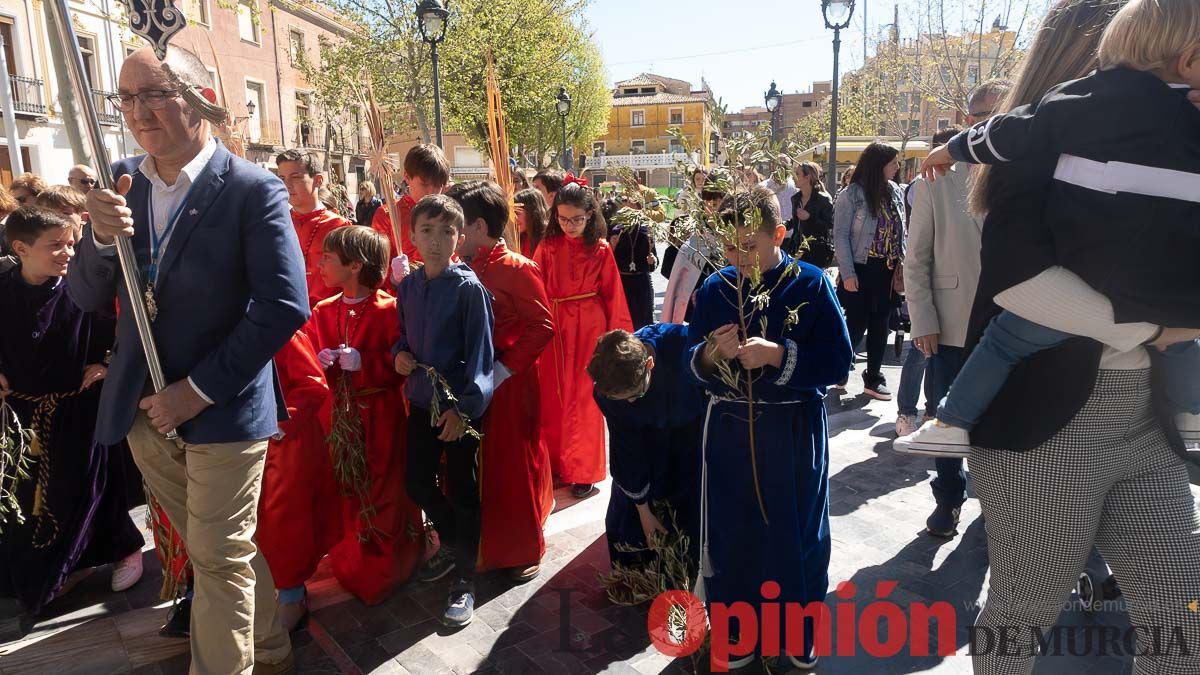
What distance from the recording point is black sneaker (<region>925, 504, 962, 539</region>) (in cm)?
395

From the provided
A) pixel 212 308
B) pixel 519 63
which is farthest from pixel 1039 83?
pixel 519 63

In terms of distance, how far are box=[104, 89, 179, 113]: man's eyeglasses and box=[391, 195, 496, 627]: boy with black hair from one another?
1.11 m

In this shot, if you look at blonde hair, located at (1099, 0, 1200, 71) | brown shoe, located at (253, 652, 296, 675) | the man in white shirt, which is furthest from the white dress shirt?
the man in white shirt

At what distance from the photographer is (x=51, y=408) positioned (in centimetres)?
358

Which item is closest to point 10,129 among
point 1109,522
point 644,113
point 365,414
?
point 365,414

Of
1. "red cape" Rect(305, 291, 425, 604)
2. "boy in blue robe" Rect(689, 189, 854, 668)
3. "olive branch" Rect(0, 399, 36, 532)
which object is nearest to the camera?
"boy in blue robe" Rect(689, 189, 854, 668)

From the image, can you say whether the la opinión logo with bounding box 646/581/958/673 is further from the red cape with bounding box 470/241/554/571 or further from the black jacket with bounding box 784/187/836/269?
the black jacket with bounding box 784/187/836/269

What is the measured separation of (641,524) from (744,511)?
30.4 inches

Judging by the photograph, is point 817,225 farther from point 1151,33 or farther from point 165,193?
point 165,193

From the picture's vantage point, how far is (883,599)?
340 centimetres

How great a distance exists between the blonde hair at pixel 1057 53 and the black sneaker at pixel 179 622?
11.1ft

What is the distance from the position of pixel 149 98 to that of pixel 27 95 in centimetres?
2343

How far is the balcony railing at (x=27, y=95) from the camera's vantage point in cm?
2020

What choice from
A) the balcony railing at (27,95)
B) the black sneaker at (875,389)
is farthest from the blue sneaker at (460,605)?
the balcony railing at (27,95)
